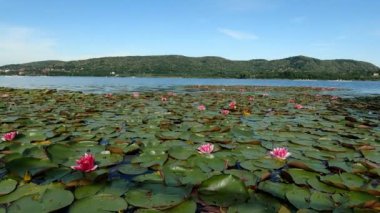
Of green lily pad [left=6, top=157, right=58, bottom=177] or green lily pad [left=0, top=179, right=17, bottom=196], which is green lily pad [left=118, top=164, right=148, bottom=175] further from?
green lily pad [left=0, top=179, right=17, bottom=196]

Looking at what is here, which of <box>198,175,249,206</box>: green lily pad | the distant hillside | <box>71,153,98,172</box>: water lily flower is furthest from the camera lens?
the distant hillside

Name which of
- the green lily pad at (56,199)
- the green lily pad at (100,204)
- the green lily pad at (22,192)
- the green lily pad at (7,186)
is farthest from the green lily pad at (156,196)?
the green lily pad at (7,186)

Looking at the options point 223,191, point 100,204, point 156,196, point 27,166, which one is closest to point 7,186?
point 27,166

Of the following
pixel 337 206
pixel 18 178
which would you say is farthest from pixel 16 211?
pixel 337 206

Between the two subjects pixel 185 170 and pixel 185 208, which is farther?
pixel 185 170

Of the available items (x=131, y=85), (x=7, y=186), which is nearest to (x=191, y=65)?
(x=131, y=85)

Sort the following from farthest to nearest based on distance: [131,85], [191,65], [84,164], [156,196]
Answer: [191,65], [131,85], [84,164], [156,196]

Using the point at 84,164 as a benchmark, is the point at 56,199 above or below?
below

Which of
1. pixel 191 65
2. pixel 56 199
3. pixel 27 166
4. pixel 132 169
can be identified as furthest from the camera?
pixel 191 65

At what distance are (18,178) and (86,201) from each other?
1.17 metres

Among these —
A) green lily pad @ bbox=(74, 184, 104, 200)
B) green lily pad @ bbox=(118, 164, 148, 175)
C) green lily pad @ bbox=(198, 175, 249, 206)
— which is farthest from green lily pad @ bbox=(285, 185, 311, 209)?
green lily pad @ bbox=(74, 184, 104, 200)

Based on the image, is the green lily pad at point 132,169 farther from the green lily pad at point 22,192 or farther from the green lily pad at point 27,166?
the green lily pad at point 22,192

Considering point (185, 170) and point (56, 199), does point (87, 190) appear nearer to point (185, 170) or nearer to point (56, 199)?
point (56, 199)

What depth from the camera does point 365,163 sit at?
4.20 metres
